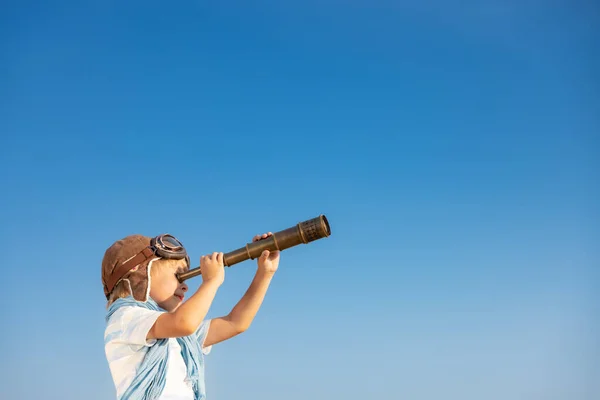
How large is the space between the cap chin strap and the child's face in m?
0.19

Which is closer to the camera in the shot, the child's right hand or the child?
the child

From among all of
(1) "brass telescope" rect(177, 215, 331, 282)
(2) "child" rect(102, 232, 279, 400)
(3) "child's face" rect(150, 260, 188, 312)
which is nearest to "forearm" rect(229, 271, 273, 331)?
(2) "child" rect(102, 232, 279, 400)

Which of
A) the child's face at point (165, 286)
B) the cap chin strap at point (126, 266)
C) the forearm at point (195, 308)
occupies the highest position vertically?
the cap chin strap at point (126, 266)

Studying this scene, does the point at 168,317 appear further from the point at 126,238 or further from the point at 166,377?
the point at 126,238

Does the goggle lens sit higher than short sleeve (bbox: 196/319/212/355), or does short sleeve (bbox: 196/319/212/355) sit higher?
the goggle lens

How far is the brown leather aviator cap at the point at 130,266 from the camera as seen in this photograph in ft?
22.7

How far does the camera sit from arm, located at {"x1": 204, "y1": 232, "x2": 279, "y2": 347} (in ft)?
25.5

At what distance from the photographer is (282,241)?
7129 millimetres

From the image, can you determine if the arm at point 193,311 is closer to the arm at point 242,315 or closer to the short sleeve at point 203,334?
the arm at point 242,315

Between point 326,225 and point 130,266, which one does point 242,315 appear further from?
point 326,225

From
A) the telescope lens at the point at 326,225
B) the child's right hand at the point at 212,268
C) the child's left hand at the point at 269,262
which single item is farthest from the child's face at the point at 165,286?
the telescope lens at the point at 326,225

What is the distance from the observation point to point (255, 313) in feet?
25.8

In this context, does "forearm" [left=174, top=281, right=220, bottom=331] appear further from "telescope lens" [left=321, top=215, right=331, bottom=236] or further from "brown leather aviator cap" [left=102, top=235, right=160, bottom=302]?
"telescope lens" [left=321, top=215, right=331, bottom=236]

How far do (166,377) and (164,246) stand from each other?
144cm
